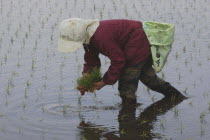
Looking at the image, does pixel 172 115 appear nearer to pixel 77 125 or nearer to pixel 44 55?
pixel 77 125

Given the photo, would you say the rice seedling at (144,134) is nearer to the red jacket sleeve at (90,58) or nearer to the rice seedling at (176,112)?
the rice seedling at (176,112)

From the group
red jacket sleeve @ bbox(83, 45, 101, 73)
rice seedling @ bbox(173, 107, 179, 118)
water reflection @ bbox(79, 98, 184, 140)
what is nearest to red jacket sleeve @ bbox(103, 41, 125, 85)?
red jacket sleeve @ bbox(83, 45, 101, 73)

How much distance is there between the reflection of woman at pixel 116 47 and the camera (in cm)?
433

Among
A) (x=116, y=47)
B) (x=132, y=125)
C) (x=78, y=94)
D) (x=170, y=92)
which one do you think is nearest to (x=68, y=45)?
(x=116, y=47)

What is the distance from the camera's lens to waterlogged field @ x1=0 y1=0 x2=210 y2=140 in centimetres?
450

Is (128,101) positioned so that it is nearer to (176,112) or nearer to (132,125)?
(132,125)

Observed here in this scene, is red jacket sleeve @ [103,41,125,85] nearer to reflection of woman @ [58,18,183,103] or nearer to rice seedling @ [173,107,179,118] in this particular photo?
reflection of woman @ [58,18,183,103]

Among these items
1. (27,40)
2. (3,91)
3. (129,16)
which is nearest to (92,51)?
(3,91)

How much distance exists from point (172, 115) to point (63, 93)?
1.41 metres

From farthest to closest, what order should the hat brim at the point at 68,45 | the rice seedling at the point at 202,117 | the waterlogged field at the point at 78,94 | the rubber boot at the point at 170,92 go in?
the rubber boot at the point at 170,92 → the rice seedling at the point at 202,117 → the waterlogged field at the point at 78,94 → the hat brim at the point at 68,45

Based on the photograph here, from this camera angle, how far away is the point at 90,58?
15.6 ft

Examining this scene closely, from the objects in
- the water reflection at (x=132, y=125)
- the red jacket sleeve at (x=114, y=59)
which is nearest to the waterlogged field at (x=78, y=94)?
the water reflection at (x=132, y=125)

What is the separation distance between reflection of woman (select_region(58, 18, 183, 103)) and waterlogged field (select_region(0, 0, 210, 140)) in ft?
1.16

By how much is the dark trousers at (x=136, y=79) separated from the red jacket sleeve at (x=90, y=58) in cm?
30
